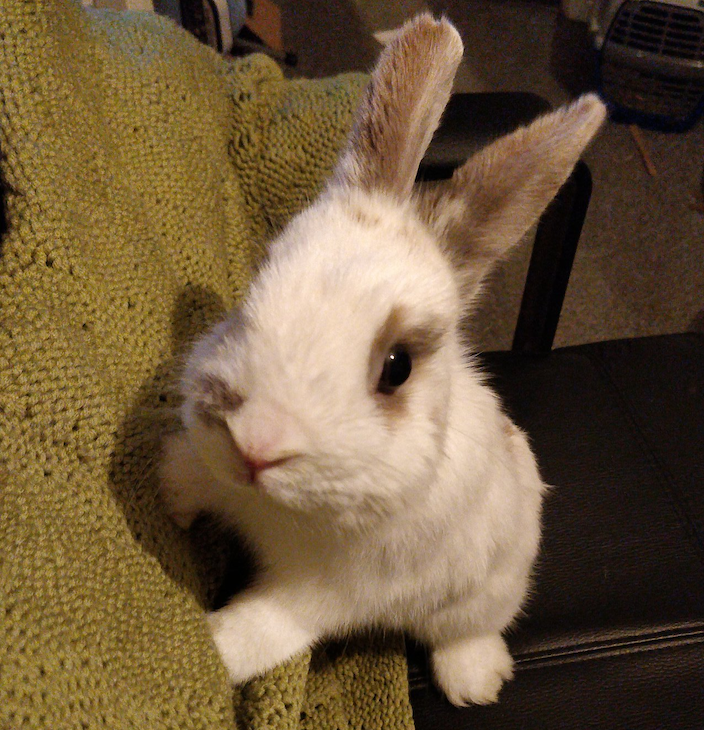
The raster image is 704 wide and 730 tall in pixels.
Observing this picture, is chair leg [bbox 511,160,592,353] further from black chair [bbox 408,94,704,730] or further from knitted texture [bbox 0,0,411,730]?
knitted texture [bbox 0,0,411,730]

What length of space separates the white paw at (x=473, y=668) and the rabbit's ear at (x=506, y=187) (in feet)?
1.46

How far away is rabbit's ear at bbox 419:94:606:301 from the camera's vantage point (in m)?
0.61

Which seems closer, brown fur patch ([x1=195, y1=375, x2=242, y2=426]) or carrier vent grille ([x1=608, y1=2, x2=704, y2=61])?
brown fur patch ([x1=195, y1=375, x2=242, y2=426])

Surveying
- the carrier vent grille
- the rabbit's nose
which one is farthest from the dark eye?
the carrier vent grille

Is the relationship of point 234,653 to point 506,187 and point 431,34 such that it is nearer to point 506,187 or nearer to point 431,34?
point 506,187

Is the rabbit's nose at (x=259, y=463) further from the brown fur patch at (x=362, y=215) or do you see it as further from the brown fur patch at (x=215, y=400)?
the brown fur patch at (x=362, y=215)

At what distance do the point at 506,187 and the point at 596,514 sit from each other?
56cm

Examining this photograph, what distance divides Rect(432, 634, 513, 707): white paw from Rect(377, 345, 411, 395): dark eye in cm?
40

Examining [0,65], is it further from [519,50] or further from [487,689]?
[519,50]

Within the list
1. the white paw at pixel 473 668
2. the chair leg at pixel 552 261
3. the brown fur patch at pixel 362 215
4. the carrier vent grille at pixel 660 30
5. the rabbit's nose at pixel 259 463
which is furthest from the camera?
the carrier vent grille at pixel 660 30

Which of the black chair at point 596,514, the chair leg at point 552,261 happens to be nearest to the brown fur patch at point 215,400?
the black chair at point 596,514

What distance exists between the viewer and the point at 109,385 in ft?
1.92

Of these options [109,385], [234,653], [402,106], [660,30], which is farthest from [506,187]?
[660,30]

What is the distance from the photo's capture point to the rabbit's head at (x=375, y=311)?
0.47 m
